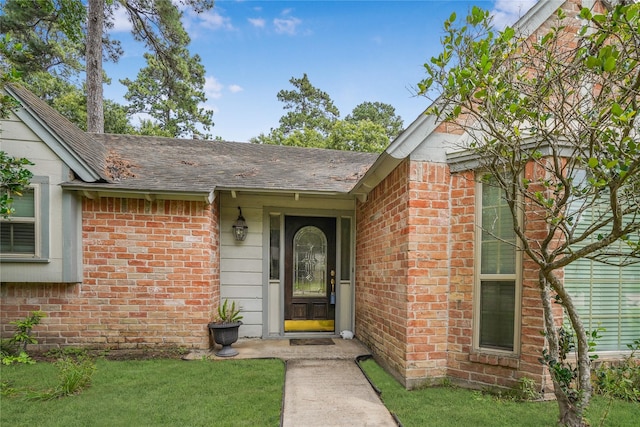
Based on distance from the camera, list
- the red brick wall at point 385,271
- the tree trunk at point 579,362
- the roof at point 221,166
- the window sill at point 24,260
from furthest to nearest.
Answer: the roof at point 221,166
the window sill at point 24,260
the red brick wall at point 385,271
the tree trunk at point 579,362

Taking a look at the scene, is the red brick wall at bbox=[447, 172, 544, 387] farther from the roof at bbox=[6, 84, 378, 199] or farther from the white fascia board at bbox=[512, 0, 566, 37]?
the roof at bbox=[6, 84, 378, 199]

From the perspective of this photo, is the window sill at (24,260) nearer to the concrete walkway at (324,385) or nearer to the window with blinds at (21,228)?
the window with blinds at (21,228)

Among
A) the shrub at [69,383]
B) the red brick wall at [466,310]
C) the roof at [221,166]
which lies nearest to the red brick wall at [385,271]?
the red brick wall at [466,310]

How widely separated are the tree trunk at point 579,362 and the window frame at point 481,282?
0.59 meters

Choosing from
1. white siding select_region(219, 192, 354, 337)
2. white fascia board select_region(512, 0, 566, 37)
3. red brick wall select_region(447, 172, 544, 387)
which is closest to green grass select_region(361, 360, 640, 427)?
red brick wall select_region(447, 172, 544, 387)

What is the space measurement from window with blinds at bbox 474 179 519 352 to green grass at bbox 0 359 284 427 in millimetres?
2464

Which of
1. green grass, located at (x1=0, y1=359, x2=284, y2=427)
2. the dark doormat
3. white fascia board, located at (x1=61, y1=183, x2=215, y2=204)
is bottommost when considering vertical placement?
the dark doormat

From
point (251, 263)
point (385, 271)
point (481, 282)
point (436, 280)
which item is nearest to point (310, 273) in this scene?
point (251, 263)

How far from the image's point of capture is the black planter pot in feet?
15.6

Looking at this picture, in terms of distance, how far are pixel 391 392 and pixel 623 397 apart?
7.73 feet

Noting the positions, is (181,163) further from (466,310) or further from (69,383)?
(466,310)

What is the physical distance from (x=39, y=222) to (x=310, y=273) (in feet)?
14.2

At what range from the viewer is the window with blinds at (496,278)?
337 cm

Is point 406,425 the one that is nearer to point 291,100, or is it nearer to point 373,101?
point 291,100
